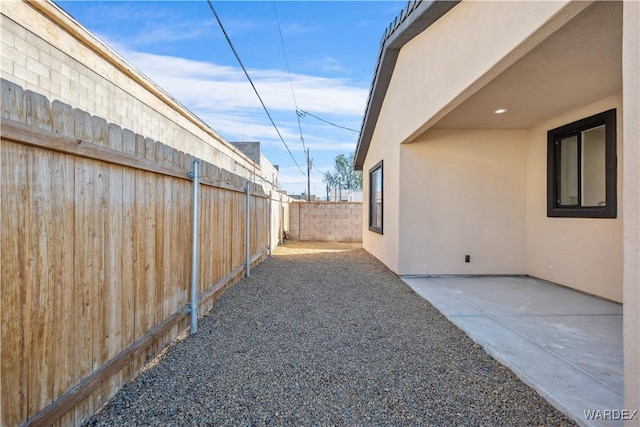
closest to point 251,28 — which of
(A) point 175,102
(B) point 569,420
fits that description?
(A) point 175,102

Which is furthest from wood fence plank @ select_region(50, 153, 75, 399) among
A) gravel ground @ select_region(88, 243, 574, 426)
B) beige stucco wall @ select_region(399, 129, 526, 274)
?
beige stucco wall @ select_region(399, 129, 526, 274)

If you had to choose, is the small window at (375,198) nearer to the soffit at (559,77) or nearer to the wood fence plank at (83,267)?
the soffit at (559,77)

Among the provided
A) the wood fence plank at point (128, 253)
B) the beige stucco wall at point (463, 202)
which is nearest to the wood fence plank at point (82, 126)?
the wood fence plank at point (128, 253)

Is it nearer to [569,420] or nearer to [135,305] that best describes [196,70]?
[135,305]

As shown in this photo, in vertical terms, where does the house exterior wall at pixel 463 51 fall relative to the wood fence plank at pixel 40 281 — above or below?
above

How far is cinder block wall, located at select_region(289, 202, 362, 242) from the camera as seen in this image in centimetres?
1277

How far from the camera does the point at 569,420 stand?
1938 mm

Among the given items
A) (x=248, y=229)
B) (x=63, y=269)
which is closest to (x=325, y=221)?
(x=248, y=229)

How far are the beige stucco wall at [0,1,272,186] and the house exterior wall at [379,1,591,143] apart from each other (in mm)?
4468

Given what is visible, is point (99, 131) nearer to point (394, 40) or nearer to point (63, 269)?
point (63, 269)

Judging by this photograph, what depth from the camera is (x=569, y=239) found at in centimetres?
504

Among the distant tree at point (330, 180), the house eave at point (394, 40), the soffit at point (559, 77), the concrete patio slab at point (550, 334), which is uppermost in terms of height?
the distant tree at point (330, 180)

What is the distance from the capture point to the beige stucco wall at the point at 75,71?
Result: 10.7 feet

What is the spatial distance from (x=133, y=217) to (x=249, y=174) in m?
11.7
